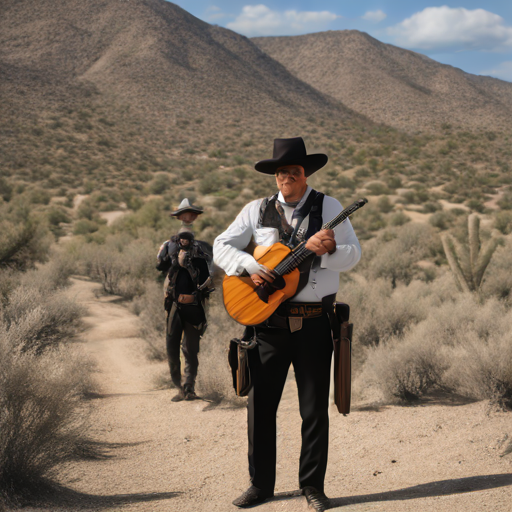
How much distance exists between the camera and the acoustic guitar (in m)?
3.37

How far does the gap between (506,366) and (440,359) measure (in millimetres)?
899

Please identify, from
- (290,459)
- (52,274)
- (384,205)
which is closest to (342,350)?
(290,459)

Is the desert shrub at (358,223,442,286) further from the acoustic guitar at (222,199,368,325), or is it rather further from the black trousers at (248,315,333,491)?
the acoustic guitar at (222,199,368,325)

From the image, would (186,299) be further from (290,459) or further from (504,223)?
(504,223)

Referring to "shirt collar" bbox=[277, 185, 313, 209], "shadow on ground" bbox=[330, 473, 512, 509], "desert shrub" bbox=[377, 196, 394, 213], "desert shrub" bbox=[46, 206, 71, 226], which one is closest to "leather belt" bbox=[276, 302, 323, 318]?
"shirt collar" bbox=[277, 185, 313, 209]

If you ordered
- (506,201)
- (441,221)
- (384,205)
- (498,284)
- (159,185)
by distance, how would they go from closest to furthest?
1. (498,284)
2. (441,221)
3. (384,205)
4. (506,201)
5. (159,185)

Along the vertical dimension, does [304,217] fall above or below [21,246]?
above

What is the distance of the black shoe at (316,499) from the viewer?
346 cm

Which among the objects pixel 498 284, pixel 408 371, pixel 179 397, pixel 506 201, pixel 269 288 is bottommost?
pixel 179 397

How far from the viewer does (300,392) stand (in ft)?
11.8

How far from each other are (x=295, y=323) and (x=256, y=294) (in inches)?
11.9

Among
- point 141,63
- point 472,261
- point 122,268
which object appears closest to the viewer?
point 472,261

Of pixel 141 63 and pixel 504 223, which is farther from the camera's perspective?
pixel 141 63

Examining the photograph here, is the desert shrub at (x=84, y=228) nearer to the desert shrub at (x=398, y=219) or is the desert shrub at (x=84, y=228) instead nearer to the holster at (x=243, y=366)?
the desert shrub at (x=398, y=219)
